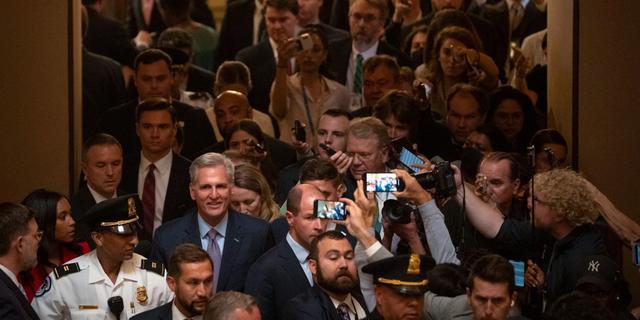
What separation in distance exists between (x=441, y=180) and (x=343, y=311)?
1.01 meters

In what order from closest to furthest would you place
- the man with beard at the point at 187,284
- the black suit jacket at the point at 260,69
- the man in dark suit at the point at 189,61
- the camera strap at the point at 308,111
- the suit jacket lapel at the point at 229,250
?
the man with beard at the point at 187,284, the suit jacket lapel at the point at 229,250, the camera strap at the point at 308,111, the black suit jacket at the point at 260,69, the man in dark suit at the point at 189,61

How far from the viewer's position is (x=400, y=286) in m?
8.12

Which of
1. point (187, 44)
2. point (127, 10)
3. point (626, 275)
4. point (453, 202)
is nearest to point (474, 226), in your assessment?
point (453, 202)

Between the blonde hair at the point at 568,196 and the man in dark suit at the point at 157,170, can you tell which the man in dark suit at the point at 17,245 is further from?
the blonde hair at the point at 568,196

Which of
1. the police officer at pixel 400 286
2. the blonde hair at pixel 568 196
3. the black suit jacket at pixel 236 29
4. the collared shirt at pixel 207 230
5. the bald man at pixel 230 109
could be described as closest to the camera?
the police officer at pixel 400 286

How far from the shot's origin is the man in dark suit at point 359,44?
1342 centimetres

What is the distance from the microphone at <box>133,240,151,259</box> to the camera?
955cm

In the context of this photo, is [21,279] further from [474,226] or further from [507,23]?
[507,23]

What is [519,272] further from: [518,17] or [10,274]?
[518,17]

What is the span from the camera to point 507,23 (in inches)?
588

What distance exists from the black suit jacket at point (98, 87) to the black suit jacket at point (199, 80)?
23.7 inches

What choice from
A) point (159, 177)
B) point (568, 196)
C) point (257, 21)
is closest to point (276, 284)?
point (568, 196)

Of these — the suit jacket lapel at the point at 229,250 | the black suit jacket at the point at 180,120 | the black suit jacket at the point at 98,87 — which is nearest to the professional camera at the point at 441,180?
the suit jacket lapel at the point at 229,250

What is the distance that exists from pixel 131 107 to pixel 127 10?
511 cm
